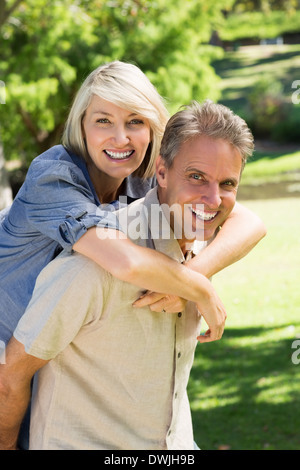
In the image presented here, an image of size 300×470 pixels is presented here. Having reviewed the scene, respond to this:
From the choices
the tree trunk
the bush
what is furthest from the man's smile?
the bush

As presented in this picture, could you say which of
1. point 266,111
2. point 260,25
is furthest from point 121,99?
point 260,25

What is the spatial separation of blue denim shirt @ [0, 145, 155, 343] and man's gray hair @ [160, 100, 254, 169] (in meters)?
0.30

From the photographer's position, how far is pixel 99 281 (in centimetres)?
204

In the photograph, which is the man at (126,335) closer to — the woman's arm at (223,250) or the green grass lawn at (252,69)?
the woman's arm at (223,250)

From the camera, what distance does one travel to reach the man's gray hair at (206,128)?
219cm

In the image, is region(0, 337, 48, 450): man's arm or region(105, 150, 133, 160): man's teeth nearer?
region(0, 337, 48, 450): man's arm

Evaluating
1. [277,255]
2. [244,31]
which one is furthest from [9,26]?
[244,31]

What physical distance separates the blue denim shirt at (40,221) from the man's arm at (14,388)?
0.88 feet

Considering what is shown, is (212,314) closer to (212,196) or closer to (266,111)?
(212,196)

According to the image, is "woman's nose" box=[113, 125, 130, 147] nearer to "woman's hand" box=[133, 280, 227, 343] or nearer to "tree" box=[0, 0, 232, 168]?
"woman's hand" box=[133, 280, 227, 343]

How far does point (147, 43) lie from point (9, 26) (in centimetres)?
652

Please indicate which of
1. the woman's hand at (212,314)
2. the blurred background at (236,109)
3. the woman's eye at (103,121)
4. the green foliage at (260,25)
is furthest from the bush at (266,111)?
the woman's hand at (212,314)

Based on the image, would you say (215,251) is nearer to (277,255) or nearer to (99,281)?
(99,281)

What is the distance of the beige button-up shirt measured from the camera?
6.64 feet
